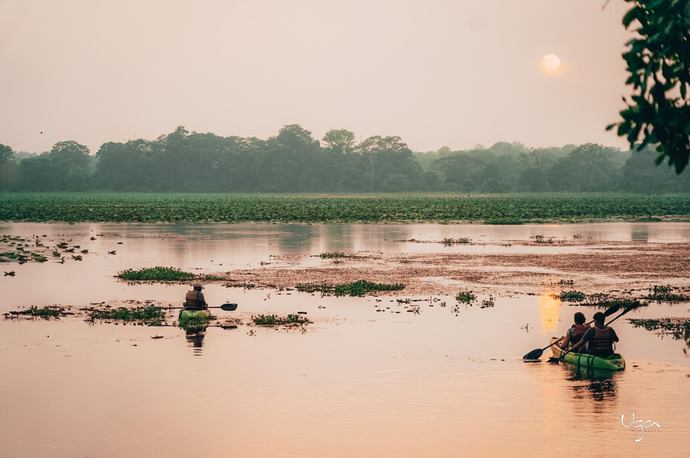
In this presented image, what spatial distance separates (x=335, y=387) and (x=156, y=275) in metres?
18.8

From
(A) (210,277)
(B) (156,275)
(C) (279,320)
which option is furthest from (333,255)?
(C) (279,320)

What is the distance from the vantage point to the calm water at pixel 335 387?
15.5 m

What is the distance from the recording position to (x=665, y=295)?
30812 millimetres

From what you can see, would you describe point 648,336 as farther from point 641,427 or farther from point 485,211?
point 485,211

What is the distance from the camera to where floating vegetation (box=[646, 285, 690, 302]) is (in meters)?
30.0

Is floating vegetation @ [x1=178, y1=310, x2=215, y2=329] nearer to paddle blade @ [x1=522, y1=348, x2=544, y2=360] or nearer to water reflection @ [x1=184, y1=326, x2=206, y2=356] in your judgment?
water reflection @ [x1=184, y1=326, x2=206, y2=356]

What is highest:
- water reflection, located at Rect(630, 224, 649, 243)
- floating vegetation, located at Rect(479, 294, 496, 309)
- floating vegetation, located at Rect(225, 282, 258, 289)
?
water reflection, located at Rect(630, 224, 649, 243)

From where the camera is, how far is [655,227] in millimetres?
73062

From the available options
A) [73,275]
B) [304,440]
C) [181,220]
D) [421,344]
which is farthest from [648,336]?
[181,220]

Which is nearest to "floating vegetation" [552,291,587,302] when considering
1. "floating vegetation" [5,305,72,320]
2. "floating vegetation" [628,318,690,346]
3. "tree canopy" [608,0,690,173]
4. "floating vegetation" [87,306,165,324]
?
"floating vegetation" [628,318,690,346]

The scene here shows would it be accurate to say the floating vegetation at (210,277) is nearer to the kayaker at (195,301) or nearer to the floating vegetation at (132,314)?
the floating vegetation at (132,314)

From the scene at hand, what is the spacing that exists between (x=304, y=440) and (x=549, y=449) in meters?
3.80

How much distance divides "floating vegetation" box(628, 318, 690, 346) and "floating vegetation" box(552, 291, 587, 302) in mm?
3725
